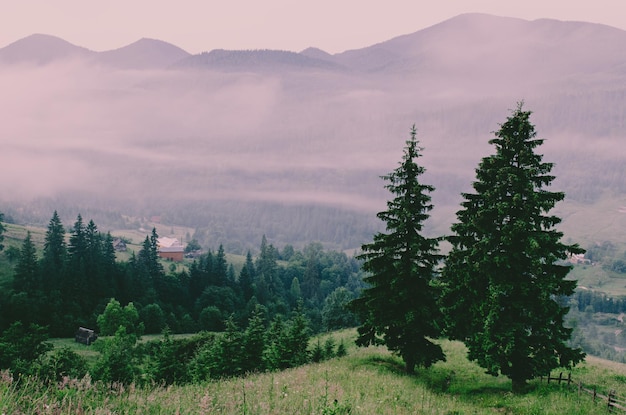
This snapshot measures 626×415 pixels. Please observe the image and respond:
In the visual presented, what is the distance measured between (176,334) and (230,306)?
73.0ft

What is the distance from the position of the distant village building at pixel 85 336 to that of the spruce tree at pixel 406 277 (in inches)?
2926

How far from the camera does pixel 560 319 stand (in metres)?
23.0

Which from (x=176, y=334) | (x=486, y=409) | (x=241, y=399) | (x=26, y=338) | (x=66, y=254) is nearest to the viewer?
(x=241, y=399)

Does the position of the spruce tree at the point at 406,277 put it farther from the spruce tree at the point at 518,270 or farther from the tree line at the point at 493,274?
the spruce tree at the point at 518,270

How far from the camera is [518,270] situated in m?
23.0

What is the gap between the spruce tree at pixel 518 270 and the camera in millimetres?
22438

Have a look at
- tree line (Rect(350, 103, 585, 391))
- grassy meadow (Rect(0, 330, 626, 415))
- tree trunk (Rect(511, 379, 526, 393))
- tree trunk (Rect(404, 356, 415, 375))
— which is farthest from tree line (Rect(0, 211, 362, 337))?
tree trunk (Rect(511, 379, 526, 393))

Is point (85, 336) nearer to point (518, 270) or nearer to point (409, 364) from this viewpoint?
point (409, 364)

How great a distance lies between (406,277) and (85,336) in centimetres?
7860

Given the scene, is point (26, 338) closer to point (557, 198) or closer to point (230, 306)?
point (557, 198)

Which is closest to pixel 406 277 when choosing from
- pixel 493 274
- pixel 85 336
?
pixel 493 274

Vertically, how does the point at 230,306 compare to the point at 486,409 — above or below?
below

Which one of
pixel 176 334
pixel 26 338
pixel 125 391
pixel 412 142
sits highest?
pixel 412 142

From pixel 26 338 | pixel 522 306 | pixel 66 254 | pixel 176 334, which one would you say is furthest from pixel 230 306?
pixel 522 306
